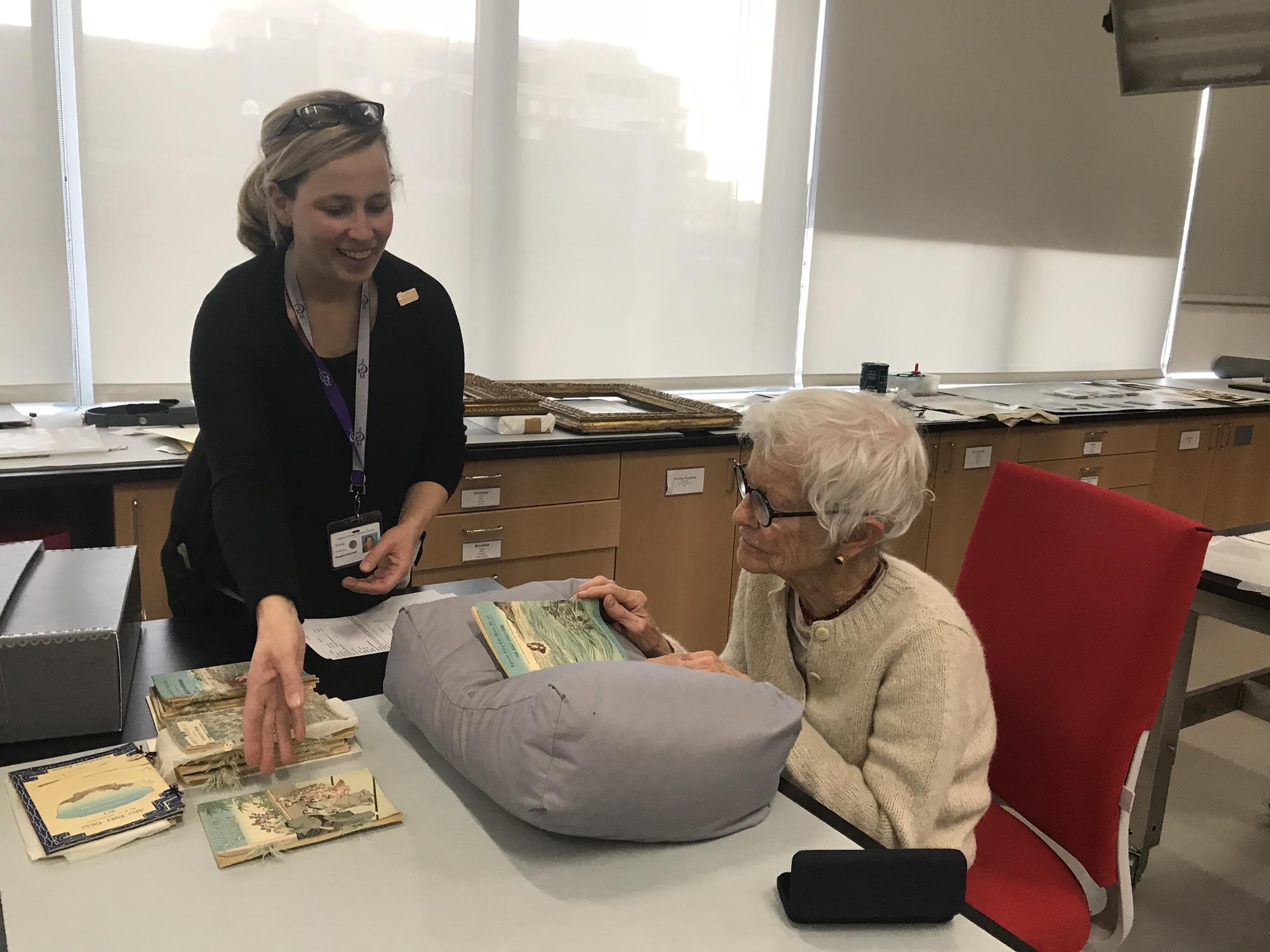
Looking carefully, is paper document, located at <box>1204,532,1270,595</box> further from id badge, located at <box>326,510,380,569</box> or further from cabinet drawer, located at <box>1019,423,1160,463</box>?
id badge, located at <box>326,510,380,569</box>

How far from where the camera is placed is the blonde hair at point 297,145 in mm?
1373

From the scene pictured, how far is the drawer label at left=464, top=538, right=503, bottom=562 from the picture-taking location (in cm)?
260

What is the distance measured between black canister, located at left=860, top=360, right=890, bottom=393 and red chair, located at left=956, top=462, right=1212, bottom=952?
7.28ft

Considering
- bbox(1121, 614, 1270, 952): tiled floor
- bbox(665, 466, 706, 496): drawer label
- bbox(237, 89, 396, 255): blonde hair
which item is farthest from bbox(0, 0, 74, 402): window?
bbox(1121, 614, 1270, 952): tiled floor

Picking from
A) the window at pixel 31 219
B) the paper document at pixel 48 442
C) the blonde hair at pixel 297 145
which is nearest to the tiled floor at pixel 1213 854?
the blonde hair at pixel 297 145

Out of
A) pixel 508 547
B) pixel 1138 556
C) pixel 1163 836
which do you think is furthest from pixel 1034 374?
pixel 1138 556

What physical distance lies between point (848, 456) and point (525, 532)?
1539 mm

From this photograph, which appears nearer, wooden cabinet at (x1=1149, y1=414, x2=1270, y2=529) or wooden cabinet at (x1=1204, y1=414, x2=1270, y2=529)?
wooden cabinet at (x1=1149, y1=414, x2=1270, y2=529)

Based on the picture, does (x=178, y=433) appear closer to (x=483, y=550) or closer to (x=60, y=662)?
(x=483, y=550)

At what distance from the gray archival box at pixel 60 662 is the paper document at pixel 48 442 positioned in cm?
112

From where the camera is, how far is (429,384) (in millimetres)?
1657

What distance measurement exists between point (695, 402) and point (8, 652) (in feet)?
7.62

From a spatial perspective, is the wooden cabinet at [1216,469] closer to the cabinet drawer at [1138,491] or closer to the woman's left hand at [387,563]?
the cabinet drawer at [1138,491]

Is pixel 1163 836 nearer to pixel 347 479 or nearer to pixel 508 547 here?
pixel 508 547
